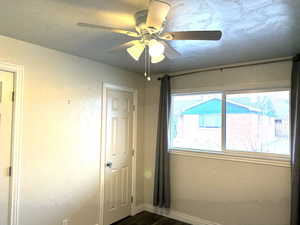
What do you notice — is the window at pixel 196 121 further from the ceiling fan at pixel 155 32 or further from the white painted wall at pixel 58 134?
the ceiling fan at pixel 155 32

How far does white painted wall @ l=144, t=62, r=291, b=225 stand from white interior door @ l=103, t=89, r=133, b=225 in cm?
49

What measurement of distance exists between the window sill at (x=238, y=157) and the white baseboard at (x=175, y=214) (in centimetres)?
100

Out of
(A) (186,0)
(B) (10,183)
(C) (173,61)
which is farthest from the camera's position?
(C) (173,61)

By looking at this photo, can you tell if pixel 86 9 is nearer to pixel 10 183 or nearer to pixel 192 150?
pixel 10 183

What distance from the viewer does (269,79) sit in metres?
2.76

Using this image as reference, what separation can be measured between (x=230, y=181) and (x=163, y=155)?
1.12 meters

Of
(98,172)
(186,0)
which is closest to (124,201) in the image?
(98,172)

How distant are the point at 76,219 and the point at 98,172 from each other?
0.67 metres

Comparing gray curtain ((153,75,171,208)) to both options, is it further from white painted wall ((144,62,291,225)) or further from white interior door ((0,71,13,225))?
white interior door ((0,71,13,225))

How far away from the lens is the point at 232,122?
10.1 ft

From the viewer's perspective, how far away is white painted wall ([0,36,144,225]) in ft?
7.52

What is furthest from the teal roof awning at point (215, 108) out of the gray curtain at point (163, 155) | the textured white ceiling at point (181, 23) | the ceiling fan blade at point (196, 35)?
the ceiling fan blade at point (196, 35)

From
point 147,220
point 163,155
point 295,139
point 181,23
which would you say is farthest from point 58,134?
point 295,139

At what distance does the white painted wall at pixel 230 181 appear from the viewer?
8.77 feet
